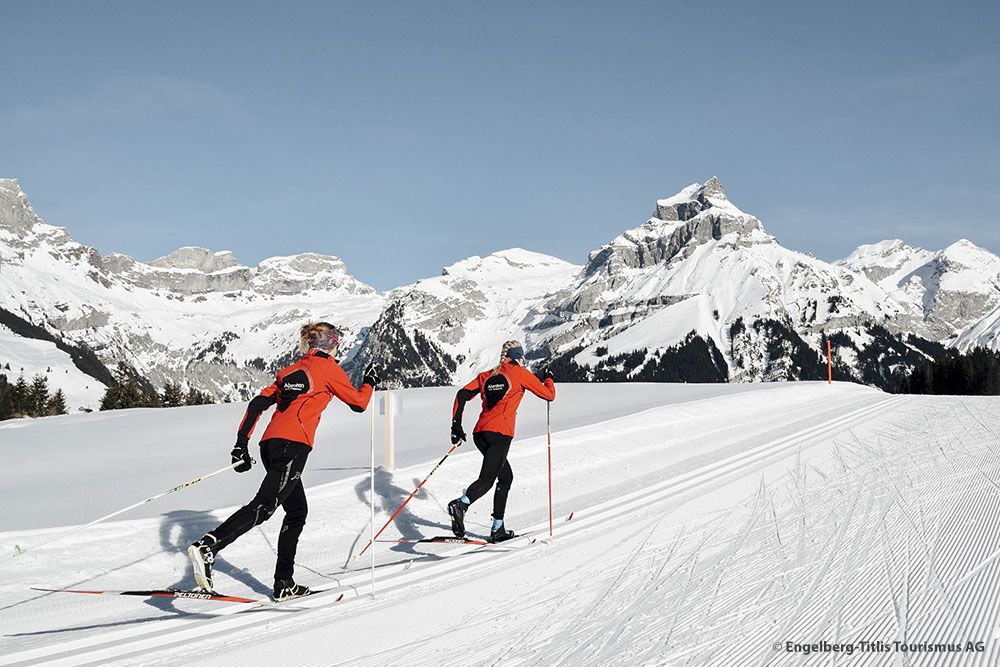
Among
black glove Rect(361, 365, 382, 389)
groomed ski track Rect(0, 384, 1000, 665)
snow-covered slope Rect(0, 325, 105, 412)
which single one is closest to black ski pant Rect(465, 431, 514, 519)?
groomed ski track Rect(0, 384, 1000, 665)

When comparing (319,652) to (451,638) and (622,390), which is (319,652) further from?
(622,390)

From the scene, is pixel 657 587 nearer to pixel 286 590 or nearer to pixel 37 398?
pixel 286 590

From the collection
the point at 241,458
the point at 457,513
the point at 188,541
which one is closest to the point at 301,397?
the point at 241,458

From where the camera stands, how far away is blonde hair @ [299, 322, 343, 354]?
6809mm

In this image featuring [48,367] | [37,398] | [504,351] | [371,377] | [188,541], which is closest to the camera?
[371,377]

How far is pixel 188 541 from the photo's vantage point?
846 centimetres

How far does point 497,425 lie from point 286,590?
3.10 m

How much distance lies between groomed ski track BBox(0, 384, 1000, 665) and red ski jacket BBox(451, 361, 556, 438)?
135 centimetres

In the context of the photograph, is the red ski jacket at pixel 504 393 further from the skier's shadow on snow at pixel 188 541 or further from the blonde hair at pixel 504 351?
the skier's shadow on snow at pixel 188 541

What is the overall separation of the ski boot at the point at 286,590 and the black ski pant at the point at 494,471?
2.45 meters

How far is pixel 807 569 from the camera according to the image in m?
6.32

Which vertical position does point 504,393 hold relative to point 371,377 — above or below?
below

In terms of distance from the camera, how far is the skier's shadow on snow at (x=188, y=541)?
6898 millimetres

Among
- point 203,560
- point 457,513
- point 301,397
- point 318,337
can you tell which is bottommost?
point 457,513
